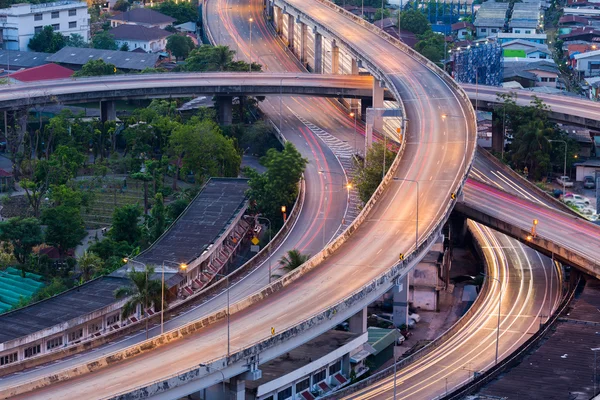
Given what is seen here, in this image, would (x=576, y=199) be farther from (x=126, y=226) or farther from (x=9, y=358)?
(x=9, y=358)

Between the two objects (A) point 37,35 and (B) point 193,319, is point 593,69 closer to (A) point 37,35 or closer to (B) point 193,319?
(A) point 37,35

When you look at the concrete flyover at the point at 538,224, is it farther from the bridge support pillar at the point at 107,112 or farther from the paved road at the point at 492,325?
the bridge support pillar at the point at 107,112

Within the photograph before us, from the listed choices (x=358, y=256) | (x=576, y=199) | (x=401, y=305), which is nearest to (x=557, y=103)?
(x=576, y=199)

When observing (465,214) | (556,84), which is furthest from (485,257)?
(556,84)

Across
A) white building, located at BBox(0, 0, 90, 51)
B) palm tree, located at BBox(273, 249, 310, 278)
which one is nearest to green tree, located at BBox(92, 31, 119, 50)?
white building, located at BBox(0, 0, 90, 51)

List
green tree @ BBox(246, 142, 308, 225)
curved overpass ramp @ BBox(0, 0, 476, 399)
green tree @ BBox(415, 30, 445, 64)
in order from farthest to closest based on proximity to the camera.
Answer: green tree @ BBox(415, 30, 445, 64)
green tree @ BBox(246, 142, 308, 225)
curved overpass ramp @ BBox(0, 0, 476, 399)

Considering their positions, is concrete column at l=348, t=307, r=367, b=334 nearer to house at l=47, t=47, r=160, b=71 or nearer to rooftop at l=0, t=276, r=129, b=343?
rooftop at l=0, t=276, r=129, b=343

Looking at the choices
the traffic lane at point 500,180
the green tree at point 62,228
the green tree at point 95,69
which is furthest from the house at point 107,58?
the green tree at point 62,228
